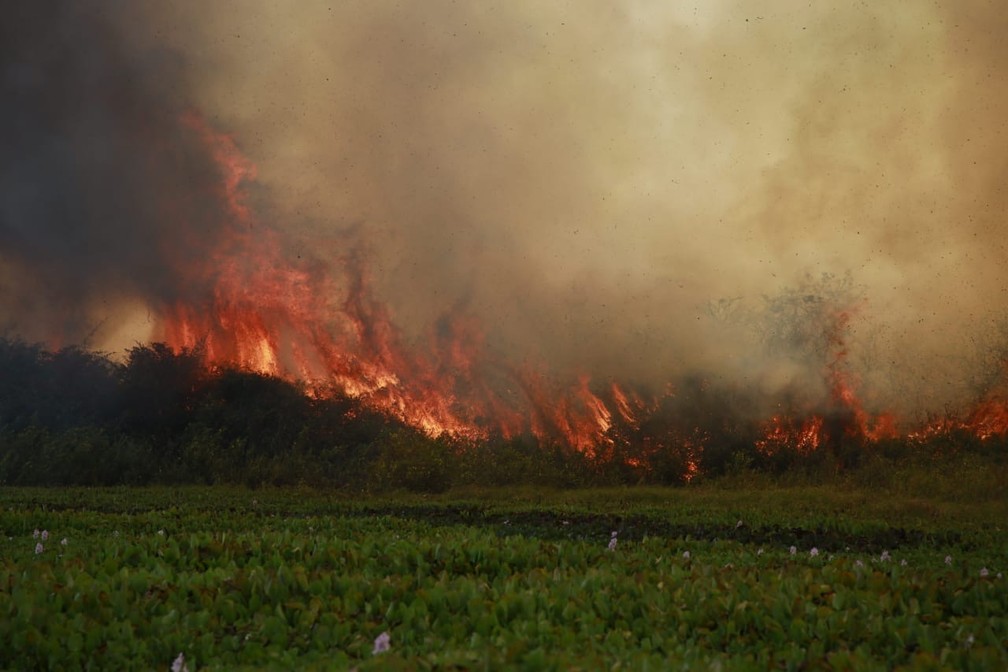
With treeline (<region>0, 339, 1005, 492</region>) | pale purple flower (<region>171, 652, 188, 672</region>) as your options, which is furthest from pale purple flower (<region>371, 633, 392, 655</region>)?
treeline (<region>0, 339, 1005, 492</region>)

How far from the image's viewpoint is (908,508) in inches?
796

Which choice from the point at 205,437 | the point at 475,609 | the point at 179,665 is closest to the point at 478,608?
the point at 475,609

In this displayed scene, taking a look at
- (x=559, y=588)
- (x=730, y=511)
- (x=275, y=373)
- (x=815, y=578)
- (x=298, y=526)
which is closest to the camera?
(x=559, y=588)

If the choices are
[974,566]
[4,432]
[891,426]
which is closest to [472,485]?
[891,426]

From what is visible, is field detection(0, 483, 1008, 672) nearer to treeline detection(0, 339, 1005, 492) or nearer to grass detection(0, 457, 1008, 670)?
grass detection(0, 457, 1008, 670)

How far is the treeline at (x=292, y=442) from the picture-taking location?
96.0 ft

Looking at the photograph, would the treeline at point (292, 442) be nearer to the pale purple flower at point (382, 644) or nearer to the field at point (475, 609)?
the field at point (475, 609)

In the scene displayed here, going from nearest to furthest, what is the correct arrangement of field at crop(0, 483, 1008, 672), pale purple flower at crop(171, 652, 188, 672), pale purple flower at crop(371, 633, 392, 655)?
pale purple flower at crop(171, 652, 188, 672)
pale purple flower at crop(371, 633, 392, 655)
field at crop(0, 483, 1008, 672)

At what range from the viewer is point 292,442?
3531 centimetres

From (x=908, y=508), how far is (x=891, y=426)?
10.6 metres

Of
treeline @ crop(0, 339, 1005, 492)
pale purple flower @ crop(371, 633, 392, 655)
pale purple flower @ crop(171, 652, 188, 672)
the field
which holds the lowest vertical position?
pale purple flower @ crop(171, 652, 188, 672)

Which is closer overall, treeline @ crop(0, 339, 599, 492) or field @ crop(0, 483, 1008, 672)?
field @ crop(0, 483, 1008, 672)

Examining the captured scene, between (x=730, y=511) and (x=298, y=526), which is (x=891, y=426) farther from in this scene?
(x=298, y=526)

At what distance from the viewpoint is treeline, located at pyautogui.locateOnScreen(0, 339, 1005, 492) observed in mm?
29266
